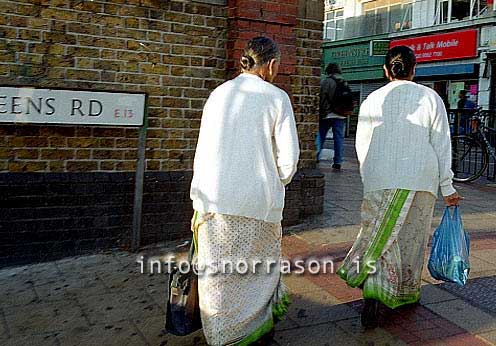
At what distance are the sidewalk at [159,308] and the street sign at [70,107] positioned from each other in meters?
1.23

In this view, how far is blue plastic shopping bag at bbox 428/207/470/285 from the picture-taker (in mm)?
3998

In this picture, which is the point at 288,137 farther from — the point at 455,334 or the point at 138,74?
the point at 138,74

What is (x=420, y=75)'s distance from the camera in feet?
83.1

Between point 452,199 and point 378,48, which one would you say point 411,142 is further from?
point 378,48

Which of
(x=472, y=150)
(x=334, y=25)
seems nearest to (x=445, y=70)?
(x=334, y=25)

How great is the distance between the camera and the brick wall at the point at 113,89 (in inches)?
196

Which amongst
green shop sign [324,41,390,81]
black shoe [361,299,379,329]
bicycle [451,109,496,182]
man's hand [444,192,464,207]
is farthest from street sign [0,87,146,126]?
green shop sign [324,41,390,81]

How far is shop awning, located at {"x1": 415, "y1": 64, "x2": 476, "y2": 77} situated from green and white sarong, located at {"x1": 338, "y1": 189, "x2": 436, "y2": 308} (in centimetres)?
2043

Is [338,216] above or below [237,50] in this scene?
below

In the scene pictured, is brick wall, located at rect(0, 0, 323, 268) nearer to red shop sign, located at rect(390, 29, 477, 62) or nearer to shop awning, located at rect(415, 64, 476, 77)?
shop awning, located at rect(415, 64, 476, 77)

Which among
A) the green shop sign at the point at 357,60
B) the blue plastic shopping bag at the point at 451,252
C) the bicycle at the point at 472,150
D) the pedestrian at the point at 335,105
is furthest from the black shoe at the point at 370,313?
the green shop sign at the point at 357,60

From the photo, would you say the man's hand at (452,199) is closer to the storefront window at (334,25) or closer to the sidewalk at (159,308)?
the sidewalk at (159,308)

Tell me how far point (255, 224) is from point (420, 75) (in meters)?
23.6

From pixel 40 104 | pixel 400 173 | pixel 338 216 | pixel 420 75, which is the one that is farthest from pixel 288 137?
pixel 420 75
